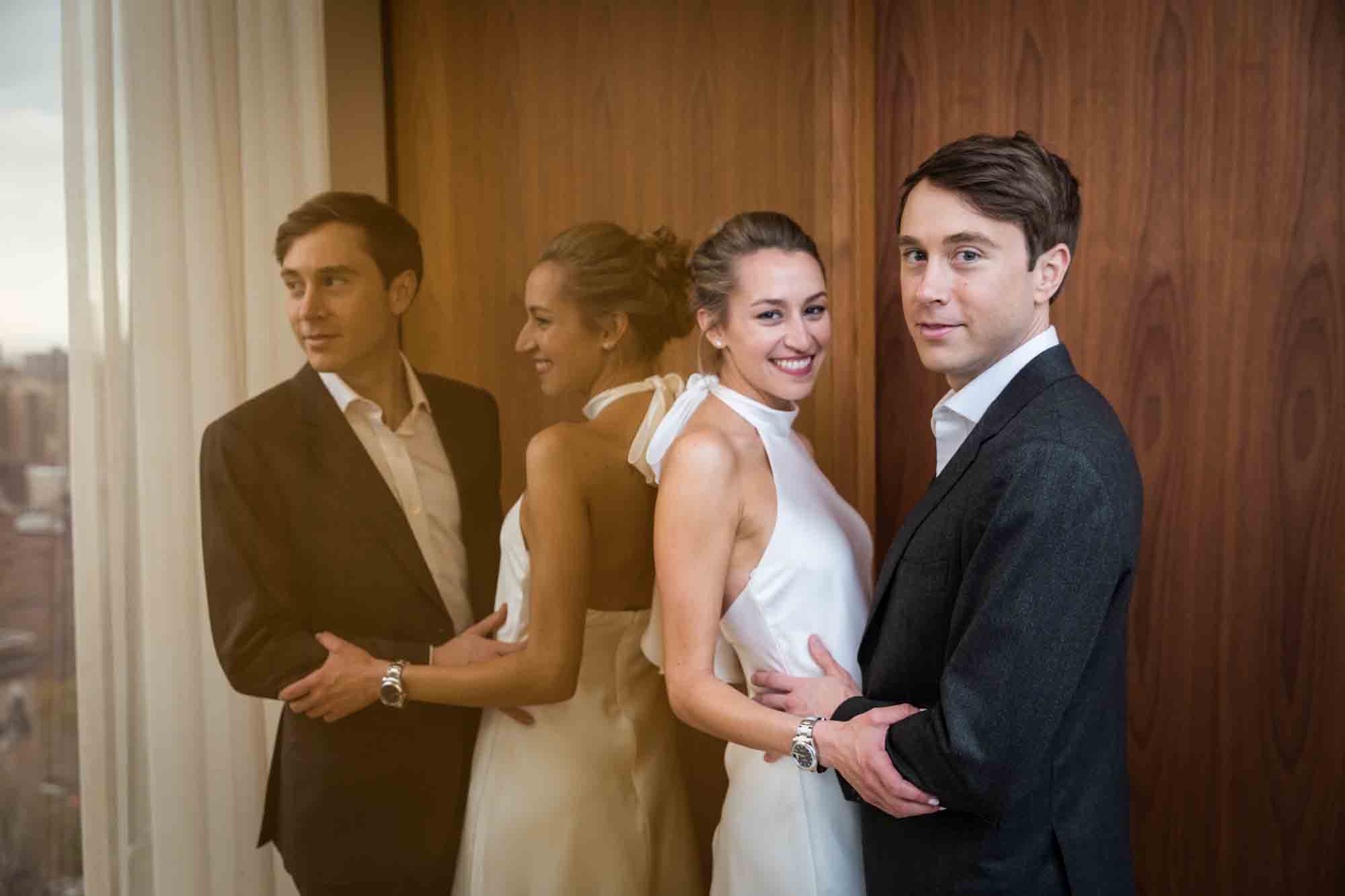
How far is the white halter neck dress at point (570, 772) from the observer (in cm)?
189

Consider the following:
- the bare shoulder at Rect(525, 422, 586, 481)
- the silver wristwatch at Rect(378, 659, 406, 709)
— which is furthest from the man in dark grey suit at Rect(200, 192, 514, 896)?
the bare shoulder at Rect(525, 422, 586, 481)

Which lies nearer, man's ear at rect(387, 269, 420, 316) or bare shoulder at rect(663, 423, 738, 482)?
bare shoulder at rect(663, 423, 738, 482)

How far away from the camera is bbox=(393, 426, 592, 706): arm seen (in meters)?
1.87

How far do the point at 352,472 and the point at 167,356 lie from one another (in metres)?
0.36

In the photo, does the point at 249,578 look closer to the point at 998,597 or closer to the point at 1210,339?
the point at 998,597

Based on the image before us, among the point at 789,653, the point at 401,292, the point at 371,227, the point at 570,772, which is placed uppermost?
the point at 371,227

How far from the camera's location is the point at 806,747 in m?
1.54

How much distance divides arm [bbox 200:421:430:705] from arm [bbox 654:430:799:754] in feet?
1.93

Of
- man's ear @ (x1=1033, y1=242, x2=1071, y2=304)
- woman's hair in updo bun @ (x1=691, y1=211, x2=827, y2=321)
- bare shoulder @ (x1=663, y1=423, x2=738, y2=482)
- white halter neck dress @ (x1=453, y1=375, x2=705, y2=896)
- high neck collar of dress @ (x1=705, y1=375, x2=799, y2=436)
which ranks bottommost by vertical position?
white halter neck dress @ (x1=453, y1=375, x2=705, y2=896)

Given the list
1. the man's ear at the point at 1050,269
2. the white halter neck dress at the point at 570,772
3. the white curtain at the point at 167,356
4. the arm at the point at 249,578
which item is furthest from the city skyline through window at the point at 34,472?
the man's ear at the point at 1050,269

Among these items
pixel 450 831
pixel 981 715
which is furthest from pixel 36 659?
pixel 981 715

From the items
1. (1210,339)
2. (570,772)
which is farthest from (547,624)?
(1210,339)

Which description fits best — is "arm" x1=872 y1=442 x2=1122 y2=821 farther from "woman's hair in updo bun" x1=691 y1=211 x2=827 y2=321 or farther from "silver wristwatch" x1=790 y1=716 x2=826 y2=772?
"woman's hair in updo bun" x1=691 y1=211 x2=827 y2=321

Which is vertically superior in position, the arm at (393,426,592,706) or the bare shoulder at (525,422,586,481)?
the bare shoulder at (525,422,586,481)
